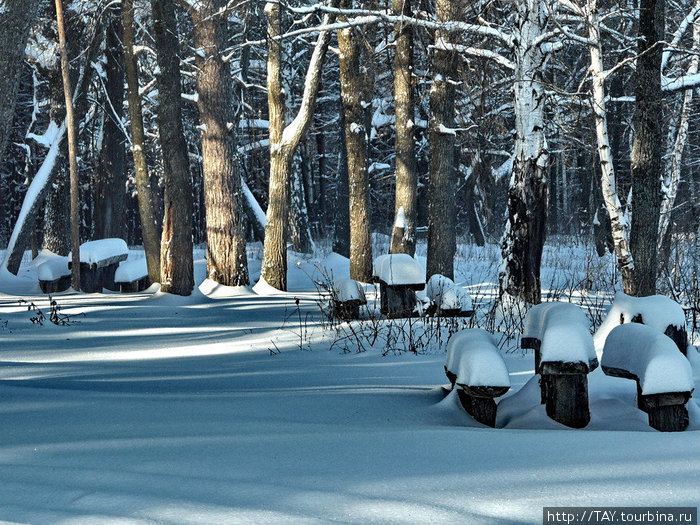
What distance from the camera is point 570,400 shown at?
4039mm

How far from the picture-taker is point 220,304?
1177cm

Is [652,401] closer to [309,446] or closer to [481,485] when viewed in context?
[481,485]

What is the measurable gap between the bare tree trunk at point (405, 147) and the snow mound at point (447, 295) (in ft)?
16.3

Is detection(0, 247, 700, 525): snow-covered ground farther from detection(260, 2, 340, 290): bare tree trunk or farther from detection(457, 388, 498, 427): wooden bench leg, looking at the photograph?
detection(260, 2, 340, 290): bare tree trunk

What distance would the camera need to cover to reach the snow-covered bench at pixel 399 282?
904 centimetres

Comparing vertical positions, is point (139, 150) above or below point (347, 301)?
above

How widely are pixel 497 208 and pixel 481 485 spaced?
3856 cm

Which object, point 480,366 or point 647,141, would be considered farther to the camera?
point 647,141

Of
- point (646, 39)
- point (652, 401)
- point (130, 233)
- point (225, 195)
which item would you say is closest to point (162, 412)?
point (652, 401)

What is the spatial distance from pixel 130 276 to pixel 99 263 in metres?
0.87

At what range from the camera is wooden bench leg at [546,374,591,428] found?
404 cm

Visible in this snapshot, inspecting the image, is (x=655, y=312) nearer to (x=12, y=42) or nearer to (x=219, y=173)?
(x=12, y=42)

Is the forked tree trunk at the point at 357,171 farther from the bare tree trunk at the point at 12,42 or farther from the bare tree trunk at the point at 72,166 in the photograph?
the bare tree trunk at the point at 12,42

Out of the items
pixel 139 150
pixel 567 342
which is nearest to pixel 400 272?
pixel 567 342
